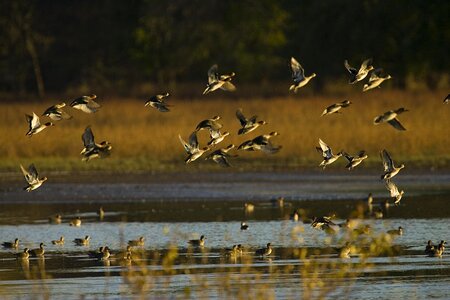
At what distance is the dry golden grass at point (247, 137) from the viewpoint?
29.9 meters

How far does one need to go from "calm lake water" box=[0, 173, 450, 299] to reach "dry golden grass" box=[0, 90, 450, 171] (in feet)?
7.10

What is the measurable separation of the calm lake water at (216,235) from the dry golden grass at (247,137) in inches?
85.3

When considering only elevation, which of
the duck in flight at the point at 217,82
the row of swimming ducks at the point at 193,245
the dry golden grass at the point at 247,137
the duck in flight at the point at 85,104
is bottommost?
the row of swimming ducks at the point at 193,245

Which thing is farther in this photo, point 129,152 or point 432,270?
point 129,152

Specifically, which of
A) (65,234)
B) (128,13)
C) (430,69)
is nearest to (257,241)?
(65,234)

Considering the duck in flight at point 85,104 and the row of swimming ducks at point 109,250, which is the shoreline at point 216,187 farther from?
the duck in flight at point 85,104

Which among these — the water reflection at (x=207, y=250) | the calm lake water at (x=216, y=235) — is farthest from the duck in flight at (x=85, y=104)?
the calm lake water at (x=216, y=235)

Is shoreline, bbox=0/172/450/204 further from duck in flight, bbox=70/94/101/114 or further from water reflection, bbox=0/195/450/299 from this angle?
duck in flight, bbox=70/94/101/114

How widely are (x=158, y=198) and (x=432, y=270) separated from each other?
9.98 m

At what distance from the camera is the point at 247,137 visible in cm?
3231

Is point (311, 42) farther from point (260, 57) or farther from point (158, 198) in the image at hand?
point (158, 198)

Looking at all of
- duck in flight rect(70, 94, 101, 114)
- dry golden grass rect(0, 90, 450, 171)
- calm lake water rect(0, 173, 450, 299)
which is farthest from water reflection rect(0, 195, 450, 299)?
dry golden grass rect(0, 90, 450, 171)

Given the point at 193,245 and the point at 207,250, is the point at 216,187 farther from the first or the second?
the point at 207,250

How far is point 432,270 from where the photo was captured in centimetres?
1514
